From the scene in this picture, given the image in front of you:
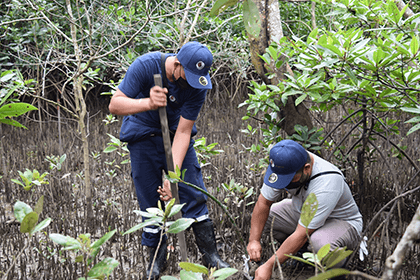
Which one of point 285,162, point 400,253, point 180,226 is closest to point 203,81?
point 285,162

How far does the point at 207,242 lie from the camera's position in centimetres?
235

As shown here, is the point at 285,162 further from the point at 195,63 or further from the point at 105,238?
the point at 105,238

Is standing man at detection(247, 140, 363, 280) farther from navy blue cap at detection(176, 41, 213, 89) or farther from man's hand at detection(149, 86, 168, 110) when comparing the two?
man's hand at detection(149, 86, 168, 110)

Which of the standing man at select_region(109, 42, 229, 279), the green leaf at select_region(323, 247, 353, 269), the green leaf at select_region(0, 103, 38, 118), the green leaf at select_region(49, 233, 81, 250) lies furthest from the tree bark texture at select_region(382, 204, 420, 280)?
the standing man at select_region(109, 42, 229, 279)

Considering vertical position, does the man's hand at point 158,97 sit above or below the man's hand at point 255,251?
above

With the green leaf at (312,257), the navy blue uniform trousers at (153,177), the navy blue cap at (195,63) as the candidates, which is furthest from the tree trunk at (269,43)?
the green leaf at (312,257)

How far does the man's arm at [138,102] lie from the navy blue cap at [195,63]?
214 mm

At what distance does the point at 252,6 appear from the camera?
2.17ft

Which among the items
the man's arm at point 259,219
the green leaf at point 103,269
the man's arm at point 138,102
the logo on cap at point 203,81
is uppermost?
the logo on cap at point 203,81

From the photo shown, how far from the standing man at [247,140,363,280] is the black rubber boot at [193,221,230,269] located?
269 mm

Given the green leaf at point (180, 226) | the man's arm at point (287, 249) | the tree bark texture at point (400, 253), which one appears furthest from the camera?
the man's arm at point (287, 249)

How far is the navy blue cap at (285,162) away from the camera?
6.37 ft

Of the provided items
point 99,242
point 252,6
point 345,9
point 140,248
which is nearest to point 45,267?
point 140,248

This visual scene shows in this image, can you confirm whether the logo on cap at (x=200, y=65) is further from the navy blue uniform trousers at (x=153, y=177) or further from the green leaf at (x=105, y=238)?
the green leaf at (x=105, y=238)
